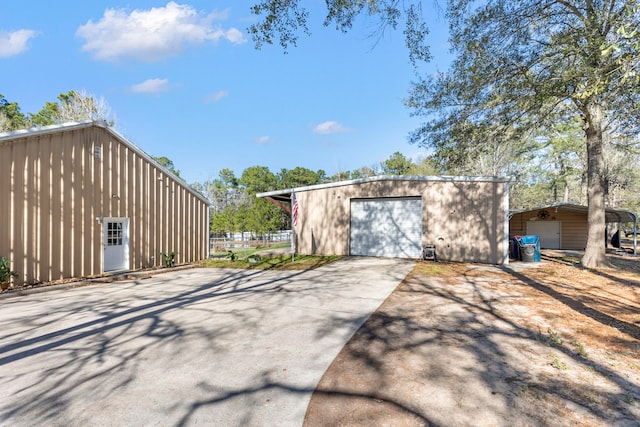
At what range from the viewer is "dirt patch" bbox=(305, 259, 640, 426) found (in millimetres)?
2316

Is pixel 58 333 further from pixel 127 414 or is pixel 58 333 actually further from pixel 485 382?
pixel 485 382

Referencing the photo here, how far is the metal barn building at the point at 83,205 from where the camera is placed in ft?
24.0

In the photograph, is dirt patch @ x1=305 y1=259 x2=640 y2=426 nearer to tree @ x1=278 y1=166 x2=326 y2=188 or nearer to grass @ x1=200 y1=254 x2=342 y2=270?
grass @ x1=200 y1=254 x2=342 y2=270

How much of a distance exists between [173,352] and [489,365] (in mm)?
3541

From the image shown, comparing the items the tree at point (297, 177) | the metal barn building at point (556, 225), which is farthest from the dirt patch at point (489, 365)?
the tree at point (297, 177)

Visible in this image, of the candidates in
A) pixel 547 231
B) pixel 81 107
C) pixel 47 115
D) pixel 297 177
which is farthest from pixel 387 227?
pixel 297 177

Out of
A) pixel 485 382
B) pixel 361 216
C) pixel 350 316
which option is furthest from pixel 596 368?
pixel 361 216

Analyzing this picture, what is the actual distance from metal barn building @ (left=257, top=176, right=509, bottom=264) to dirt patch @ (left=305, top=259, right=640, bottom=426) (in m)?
4.95

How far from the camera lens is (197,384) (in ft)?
9.23

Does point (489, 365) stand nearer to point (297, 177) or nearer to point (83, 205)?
point (83, 205)

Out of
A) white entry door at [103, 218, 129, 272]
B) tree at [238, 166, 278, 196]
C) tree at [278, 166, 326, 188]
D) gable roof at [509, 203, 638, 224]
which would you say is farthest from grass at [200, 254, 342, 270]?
tree at [278, 166, 326, 188]

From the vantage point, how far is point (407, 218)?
12.0m

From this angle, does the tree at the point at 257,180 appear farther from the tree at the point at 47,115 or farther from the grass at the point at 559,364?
the grass at the point at 559,364

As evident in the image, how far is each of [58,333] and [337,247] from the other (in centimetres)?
1004
